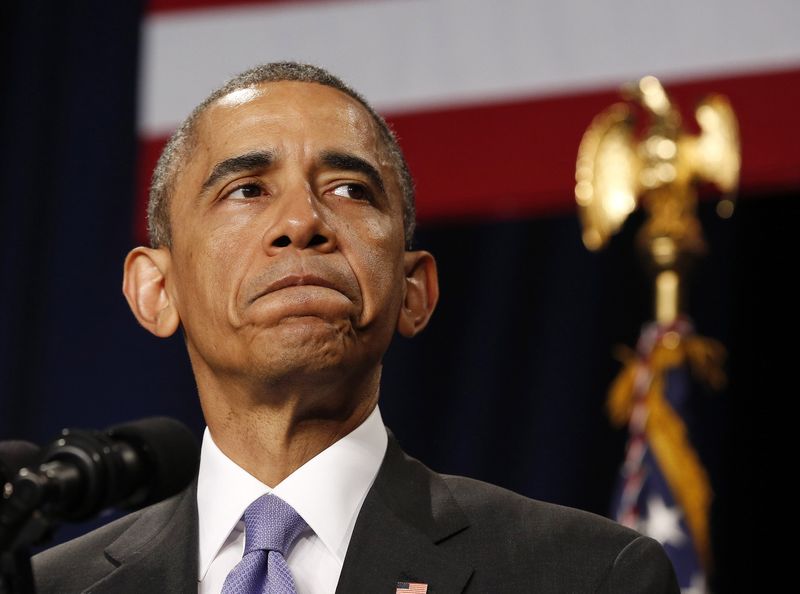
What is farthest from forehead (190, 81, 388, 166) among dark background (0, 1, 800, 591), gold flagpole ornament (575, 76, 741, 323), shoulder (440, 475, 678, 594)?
dark background (0, 1, 800, 591)

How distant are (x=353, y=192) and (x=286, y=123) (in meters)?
0.11

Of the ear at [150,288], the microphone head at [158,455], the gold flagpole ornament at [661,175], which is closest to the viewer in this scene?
the microphone head at [158,455]

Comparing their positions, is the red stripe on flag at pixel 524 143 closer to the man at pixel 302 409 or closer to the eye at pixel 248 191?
the man at pixel 302 409

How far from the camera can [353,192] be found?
60.4 inches

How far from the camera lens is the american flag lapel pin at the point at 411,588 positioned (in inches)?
53.2

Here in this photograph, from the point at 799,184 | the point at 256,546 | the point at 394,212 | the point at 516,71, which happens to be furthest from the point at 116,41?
the point at 256,546

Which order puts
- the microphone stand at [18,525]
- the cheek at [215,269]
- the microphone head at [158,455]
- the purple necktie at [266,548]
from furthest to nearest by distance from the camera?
the cheek at [215,269] → the purple necktie at [266,548] → the microphone head at [158,455] → the microphone stand at [18,525]

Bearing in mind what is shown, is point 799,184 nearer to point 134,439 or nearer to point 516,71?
point 516,71

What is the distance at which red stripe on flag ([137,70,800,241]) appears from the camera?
10.1 feet

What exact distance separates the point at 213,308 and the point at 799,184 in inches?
77.9

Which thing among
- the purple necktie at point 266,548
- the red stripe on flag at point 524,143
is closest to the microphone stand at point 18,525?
the purple necktie at point 266,548

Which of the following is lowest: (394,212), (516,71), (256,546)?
(256,546)

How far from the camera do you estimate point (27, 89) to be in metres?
3.86

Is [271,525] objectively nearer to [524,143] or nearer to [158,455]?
[158,455]
